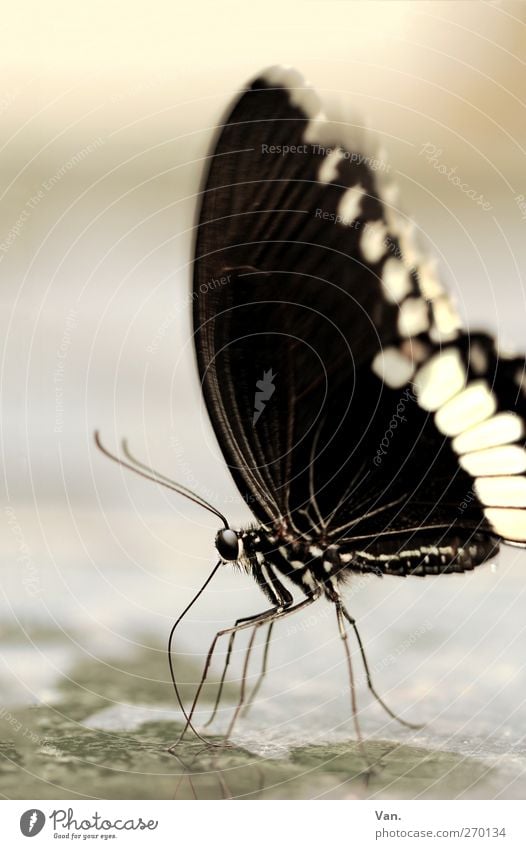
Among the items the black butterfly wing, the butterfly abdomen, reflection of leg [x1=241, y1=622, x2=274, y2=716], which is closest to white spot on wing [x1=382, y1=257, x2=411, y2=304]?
the black butterfly wing

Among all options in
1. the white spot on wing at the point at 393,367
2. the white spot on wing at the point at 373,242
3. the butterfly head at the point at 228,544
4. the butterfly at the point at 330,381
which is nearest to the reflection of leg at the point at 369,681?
the butterfly at the point at 330,381

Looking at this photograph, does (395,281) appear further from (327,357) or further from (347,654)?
(347,654)

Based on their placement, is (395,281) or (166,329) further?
(166,329)

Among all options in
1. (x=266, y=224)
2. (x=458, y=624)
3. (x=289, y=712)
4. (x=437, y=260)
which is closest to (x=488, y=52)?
(x=437, y=260)

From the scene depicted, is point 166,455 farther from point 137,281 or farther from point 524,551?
point 524,551

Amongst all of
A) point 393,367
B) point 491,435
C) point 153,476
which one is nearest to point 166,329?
point 153,476

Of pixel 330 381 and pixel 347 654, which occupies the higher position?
pixel 330 381
